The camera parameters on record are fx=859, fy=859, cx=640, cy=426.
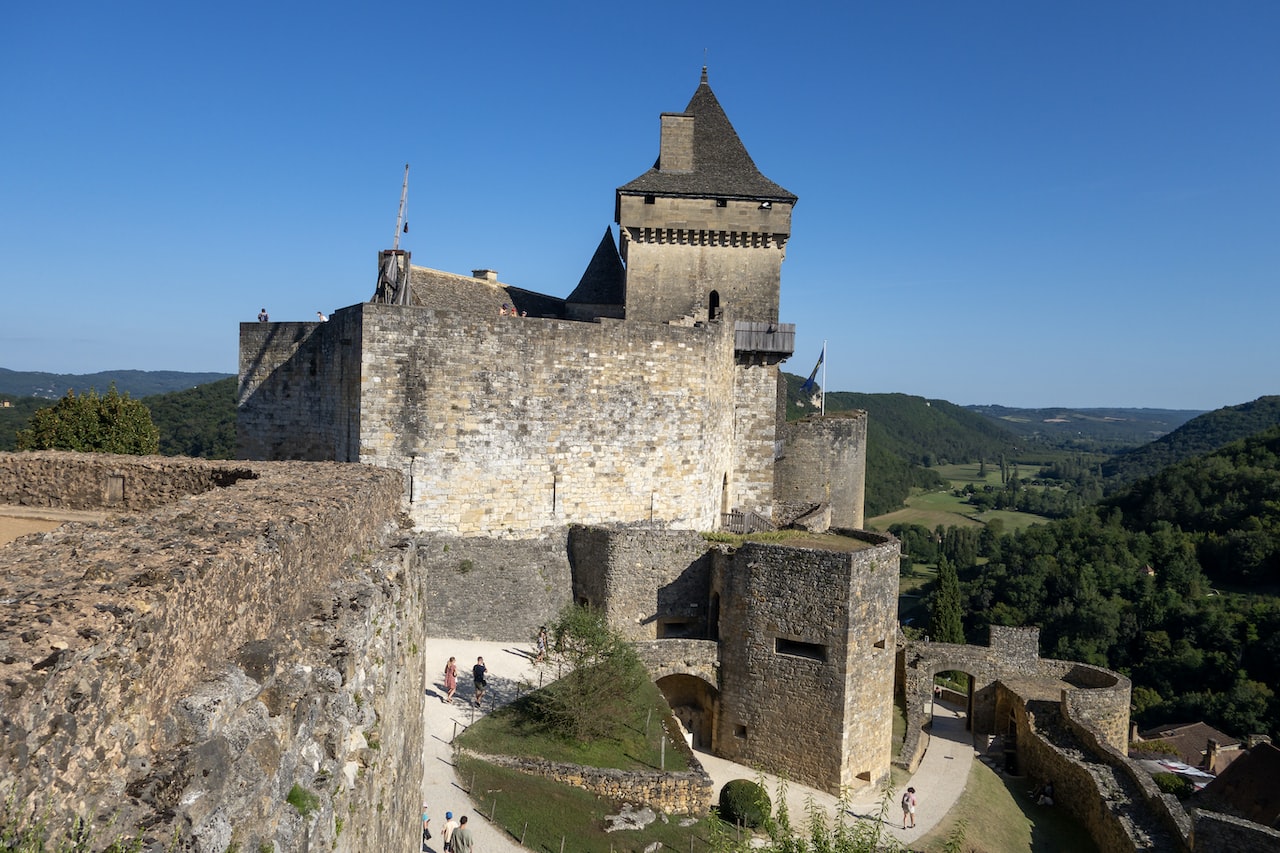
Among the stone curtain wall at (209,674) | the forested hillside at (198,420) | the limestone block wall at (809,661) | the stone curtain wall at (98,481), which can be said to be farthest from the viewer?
the forested hillside at (198,420)

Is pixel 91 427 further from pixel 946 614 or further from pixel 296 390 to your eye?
pixel 946 614

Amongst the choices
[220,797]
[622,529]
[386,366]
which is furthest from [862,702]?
[220,797]

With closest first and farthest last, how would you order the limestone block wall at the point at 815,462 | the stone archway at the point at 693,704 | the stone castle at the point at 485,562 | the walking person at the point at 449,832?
the stone castle at the point at 485,562, the walking person at the point at 449,832, the stone archway at the point at 693,704, the limestone block wall at the point at 815,462

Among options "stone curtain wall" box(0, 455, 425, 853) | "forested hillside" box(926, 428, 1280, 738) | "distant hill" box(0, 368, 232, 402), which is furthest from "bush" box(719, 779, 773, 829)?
"distant hill" box(0, 368, 232, 402)

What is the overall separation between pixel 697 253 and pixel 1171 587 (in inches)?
2003

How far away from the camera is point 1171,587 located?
57.8m

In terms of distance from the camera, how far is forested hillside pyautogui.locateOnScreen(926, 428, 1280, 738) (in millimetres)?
45125

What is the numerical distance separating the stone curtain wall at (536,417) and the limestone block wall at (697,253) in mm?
2724

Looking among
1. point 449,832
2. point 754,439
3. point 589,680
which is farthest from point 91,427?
point 754,439

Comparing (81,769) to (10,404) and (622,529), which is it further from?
(10,404)

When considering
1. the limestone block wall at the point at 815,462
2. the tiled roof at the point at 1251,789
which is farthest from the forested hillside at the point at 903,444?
the tiled roof at the point at 1251,789

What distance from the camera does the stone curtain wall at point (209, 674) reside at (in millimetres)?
2395

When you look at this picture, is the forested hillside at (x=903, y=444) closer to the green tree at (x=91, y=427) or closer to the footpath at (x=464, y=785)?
the footpath at (x=464, y=785)

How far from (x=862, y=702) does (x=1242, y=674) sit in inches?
1476
